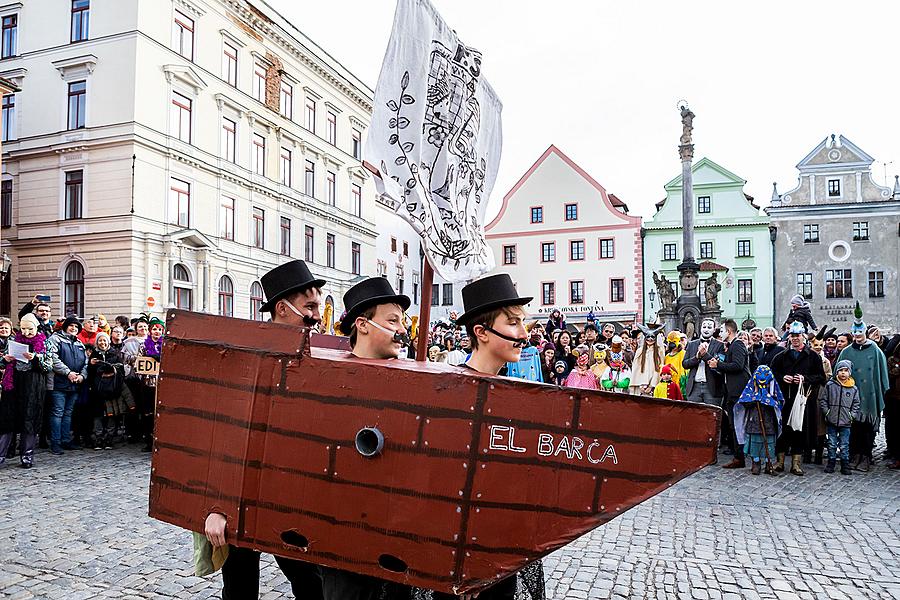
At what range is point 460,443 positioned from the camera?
2.52 metres

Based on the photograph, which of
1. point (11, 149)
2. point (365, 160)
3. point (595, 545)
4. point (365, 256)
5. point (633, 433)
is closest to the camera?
point (633, 433)

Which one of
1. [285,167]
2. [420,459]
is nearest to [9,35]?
[285,167]

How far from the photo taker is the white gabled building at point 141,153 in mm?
25938

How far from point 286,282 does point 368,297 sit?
54 centimetres

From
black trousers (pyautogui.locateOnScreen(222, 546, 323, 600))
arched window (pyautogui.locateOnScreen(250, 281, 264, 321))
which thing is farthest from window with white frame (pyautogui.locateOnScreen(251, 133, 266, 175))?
black trousers (pyautogui.locateOnScreen(222, 546, 323, 600))

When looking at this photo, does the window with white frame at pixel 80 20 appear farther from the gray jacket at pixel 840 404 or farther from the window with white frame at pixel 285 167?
the gray jacket at pixel 840 404

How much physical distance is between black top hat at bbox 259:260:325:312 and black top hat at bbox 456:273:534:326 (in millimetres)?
912

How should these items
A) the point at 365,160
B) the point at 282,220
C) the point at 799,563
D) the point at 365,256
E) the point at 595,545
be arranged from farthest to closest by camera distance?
1. the point at 365,256
2. the point at 282,220
3. the point at 595,545
4. the point at 799,563
5. the point at 365,160

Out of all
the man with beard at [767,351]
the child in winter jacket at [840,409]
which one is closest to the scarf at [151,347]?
the man with beard at [767,351]

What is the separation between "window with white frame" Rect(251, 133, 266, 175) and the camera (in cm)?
3266

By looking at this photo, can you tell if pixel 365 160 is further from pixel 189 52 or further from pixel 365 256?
pixel 365 256

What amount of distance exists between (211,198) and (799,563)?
2788 centimetres

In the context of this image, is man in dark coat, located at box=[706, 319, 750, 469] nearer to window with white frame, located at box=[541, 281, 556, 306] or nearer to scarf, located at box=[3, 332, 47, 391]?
scarf, located at box=[3, 332, 47, 391]

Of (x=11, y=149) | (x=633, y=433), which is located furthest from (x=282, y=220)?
(x=633, y=433)
